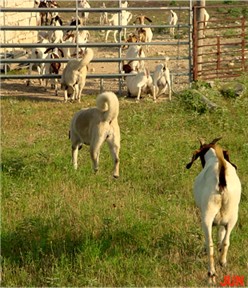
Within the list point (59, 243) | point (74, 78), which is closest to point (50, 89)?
point (74, 78)

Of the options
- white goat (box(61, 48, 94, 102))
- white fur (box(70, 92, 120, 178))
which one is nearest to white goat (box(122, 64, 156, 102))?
white goat (box(61, 48, 94, 102))

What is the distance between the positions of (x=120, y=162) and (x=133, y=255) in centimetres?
370

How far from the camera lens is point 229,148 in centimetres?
1141

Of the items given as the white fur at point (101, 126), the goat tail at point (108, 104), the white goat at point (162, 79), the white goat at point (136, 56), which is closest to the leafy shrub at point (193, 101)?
the white goat at point (162, 79)

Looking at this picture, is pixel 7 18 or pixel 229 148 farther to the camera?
pixel 7 18

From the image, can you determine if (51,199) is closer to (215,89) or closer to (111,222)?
(111,222)

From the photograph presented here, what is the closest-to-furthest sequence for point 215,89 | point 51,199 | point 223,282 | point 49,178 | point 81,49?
point 223,282 → point 51,199 → point 49,178 → point 215,89 → point 81,49

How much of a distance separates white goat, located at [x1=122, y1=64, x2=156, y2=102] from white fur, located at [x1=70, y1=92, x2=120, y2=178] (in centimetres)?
616

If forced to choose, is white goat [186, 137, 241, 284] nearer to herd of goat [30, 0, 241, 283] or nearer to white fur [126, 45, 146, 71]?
herd of goat [30, 0, 241, 283]

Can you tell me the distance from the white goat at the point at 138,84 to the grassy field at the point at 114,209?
279cm

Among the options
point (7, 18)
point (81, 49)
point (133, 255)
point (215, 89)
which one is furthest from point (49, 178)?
point (7, 18)

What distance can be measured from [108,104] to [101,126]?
365mm

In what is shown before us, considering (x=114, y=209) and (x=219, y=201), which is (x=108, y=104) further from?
(x=219, y=201)

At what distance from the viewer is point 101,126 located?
9.61 m
